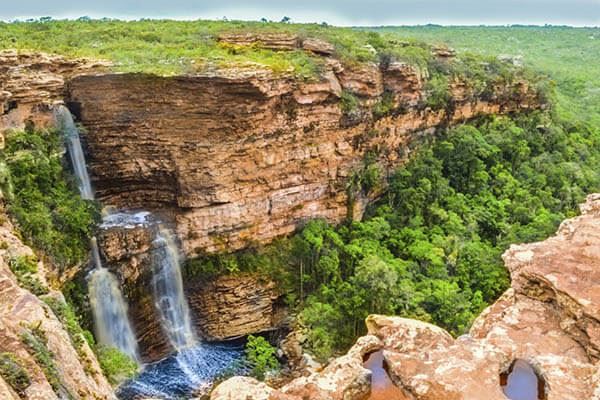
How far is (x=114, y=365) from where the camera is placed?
53.9 feet

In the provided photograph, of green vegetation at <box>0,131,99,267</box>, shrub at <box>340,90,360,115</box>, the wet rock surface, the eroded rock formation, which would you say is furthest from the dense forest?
the eroded rock formation

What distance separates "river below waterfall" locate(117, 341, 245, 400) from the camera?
742 inches

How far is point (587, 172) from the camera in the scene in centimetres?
3009

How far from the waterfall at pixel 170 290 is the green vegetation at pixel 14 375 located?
13.9 metres

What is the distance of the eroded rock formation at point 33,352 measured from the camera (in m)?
7.87

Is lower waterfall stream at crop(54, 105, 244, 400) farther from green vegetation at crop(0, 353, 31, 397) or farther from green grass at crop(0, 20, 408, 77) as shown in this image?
green vegetation at crop(0, 353, 31, 397)

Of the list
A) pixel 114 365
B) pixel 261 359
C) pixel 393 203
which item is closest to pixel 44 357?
pixel 114 365

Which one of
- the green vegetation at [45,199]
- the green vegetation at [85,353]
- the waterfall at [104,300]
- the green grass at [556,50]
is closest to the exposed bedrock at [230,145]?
the waterfall at [104,300]

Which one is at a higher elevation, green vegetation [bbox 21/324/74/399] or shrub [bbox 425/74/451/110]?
shrub [bbox 425/74/451/110]

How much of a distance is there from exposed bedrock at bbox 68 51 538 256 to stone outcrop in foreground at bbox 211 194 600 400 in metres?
12.8

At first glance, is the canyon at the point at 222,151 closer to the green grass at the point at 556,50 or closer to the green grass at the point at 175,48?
the green grass at the point at 175,48

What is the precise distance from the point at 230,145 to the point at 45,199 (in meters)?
6.75

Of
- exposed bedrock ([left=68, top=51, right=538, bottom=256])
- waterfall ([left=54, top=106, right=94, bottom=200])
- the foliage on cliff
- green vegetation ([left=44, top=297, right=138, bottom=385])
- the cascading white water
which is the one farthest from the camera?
the foliage on cliff

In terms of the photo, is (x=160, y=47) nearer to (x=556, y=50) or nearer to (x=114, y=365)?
(x=114, y=365)
